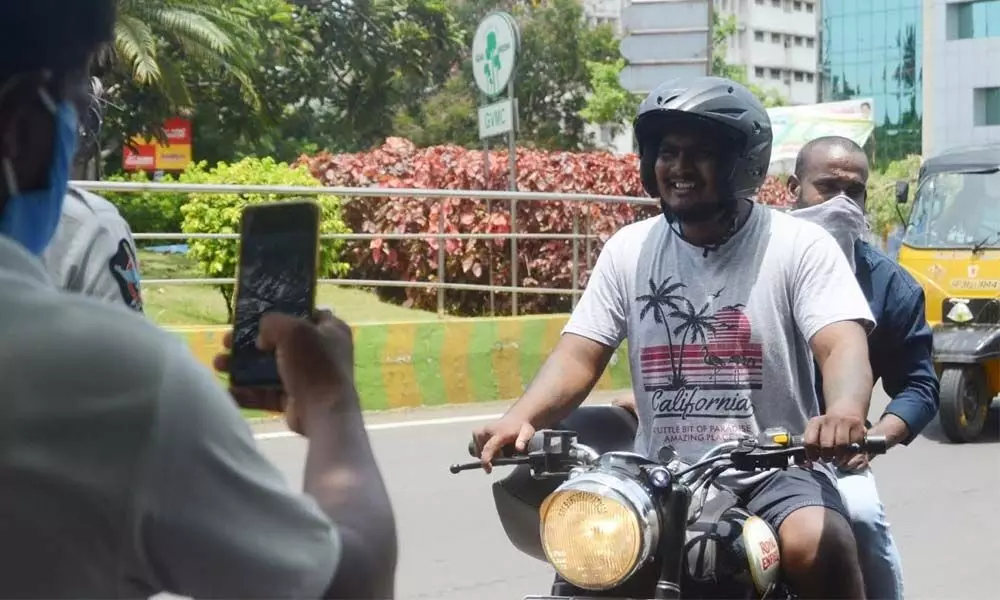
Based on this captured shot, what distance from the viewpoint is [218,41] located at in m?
22.1

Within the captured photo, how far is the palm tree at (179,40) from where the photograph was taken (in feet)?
66.9

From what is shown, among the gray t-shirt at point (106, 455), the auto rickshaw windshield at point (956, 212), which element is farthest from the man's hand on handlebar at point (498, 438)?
the auto rickshaw windshield at point (956, 212)

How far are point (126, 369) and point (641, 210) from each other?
485 inches

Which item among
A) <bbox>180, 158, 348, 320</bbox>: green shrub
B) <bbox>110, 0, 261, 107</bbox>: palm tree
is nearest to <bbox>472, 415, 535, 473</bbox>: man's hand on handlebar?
<bbox>180, 158, 348, 320</bbox>: green shrub

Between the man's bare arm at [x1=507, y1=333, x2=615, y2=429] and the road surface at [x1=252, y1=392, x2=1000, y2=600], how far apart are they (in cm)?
134

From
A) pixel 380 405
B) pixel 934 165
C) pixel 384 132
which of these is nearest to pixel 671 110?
pixel 380 405

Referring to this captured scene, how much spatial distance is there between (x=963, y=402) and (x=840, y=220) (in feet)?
21.5

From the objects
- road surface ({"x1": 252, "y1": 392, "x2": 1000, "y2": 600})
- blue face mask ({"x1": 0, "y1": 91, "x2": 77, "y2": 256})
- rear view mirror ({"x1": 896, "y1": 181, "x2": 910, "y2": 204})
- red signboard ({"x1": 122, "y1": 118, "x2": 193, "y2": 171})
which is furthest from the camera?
red signboard ({"x1": 122, "y1": 118, "x2": 193, "y2": 171})

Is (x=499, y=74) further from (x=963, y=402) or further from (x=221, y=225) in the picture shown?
(x=963, y=402)

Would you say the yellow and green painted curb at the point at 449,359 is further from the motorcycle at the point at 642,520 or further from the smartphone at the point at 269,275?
the smartphone at the point at 269,275

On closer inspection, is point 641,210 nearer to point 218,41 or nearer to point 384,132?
point 218,41

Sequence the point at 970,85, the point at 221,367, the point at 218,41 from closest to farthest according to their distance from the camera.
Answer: the point at 221,367 → the point at 218,41 → the point at 970,85

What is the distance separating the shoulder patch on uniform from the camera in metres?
2.84

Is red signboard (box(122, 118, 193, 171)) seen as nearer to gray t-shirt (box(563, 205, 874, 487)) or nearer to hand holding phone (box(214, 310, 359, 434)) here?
gray t-shirt (box(563, 205, 874, 487))
